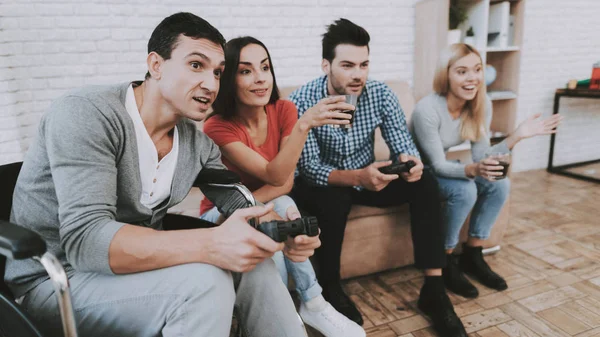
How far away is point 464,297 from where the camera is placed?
180 cm

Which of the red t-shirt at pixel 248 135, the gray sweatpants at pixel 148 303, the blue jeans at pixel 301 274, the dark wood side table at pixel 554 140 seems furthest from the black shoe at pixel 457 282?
the dark wood side table at pixel 554 140

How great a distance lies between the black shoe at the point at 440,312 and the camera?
1.51 m

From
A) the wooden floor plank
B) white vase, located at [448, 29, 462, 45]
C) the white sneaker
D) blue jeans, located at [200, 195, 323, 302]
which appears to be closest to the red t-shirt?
blue jeans, located at [200, 195, 323, 302]

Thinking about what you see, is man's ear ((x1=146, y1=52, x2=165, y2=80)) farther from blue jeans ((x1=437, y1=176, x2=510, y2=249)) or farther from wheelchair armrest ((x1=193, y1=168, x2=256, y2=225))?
blue jeans ((x1=437, y1=176, x2=510, y2=249))

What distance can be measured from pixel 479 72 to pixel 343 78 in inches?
27.2

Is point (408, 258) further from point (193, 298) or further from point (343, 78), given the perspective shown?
point (193, 298)

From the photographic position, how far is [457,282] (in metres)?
1.83

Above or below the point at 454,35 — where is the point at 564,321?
below

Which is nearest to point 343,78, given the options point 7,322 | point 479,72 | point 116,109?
point 479,72

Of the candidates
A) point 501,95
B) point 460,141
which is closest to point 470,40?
point 501,95

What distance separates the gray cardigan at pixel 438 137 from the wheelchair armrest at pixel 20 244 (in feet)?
5.33

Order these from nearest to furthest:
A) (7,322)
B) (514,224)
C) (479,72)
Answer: (7,322), (479,72), (514,224)

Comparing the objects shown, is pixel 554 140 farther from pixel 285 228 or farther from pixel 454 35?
pixel 285 228

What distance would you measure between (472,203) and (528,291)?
18.0 inches
